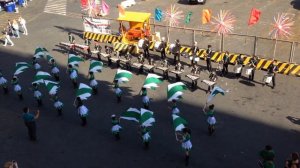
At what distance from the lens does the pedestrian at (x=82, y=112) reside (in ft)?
72.1

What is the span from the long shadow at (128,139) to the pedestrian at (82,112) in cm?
39

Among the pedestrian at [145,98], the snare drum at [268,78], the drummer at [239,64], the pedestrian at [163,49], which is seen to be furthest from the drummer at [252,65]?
the pedestrian at [145,98]

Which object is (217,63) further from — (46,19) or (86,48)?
(46,19)

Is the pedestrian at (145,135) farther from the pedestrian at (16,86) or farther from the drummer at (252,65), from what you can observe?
the drummer at (252,65)

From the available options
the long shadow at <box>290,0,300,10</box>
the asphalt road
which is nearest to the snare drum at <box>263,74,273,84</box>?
the asphalt road

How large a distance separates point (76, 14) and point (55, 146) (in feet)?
81.9

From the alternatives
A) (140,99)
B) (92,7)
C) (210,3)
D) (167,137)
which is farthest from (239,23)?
(167,137)

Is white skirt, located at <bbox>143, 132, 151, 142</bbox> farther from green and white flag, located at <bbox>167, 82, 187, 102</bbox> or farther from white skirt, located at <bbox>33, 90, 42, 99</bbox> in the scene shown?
white skirt, located at <bbox>33, 90, 42, 99</bbox>

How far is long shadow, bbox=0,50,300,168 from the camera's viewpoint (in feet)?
64.9

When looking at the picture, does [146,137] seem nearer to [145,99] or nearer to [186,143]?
[186,143]

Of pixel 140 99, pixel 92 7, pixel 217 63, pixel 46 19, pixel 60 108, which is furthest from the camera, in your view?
pixel 46 19

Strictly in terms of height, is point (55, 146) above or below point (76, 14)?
below

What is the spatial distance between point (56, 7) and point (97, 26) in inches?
530

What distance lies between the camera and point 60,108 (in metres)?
23.8
